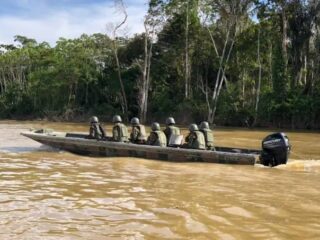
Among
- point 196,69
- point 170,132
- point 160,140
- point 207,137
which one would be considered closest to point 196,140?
point 207,137

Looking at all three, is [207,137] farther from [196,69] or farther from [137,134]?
[196,69]

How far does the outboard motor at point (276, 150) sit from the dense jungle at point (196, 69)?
19.4 m

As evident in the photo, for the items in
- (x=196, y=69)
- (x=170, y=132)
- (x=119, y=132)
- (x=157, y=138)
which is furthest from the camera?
(x=196, y=69)

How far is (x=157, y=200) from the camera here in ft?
24.7

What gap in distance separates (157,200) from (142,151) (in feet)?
17.6

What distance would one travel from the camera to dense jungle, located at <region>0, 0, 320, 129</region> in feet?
103

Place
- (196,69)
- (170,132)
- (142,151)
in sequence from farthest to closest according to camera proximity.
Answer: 1. (196,69)
2. (170,132)
3. (142,151)

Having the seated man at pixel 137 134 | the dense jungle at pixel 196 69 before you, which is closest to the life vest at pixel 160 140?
the seated man at pixel 137 134

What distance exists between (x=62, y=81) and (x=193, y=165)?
103 ft

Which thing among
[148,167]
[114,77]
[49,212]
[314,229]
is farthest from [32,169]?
[114,77]

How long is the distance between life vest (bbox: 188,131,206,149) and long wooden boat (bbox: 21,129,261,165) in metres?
0.24

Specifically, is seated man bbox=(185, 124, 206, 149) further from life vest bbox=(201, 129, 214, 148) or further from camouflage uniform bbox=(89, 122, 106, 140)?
camouflage uniform bbox=(89, 122, 106, 140)

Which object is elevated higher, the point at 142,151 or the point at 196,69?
the point at 196,69

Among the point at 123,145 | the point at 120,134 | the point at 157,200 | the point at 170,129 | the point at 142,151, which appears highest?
the point at 170,129
